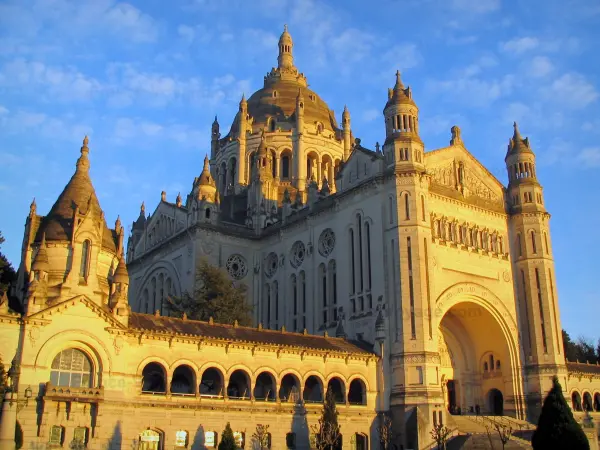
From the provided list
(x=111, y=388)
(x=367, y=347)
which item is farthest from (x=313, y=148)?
(x=111, y=388)

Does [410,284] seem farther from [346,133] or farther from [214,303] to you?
[346,133]

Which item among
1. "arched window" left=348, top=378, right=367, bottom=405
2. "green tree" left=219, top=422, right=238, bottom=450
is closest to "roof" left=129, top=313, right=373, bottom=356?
"arched window" left=348, top=378, right=367, bottom=405

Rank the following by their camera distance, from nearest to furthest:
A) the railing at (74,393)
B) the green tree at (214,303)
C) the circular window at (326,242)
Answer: the railing at (74,393) < the green tree at (214,303) < the circular window at (326,242)

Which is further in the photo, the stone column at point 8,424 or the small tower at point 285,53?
the small tower at point 285,53

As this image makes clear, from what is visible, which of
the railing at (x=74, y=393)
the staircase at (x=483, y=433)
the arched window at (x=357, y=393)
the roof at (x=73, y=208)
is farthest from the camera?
the arched window at (x=357, y=393)

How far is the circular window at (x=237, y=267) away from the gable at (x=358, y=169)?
12805 millimetres

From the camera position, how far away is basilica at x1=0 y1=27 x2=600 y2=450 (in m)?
37.7

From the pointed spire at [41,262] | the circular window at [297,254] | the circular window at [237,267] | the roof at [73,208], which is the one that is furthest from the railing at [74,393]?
the circular window at [237,267]

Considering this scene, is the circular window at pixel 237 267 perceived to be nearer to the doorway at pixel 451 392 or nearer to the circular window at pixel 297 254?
the circular window at pixel 297 254

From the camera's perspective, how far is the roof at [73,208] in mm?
41188

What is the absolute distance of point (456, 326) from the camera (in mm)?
61625

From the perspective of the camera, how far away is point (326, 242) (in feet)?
195

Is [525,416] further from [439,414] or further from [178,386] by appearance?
[178,386]

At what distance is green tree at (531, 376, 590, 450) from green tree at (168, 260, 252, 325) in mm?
24252
